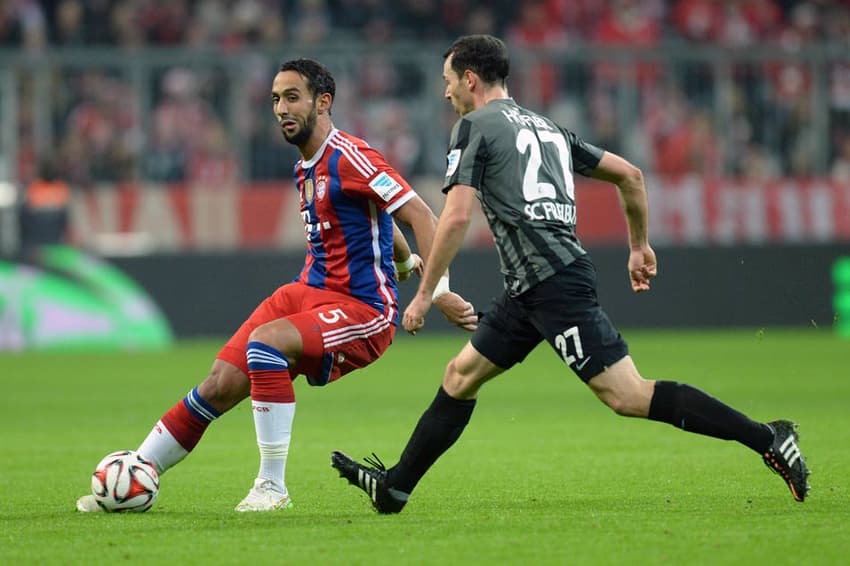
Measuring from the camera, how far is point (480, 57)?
6758mm

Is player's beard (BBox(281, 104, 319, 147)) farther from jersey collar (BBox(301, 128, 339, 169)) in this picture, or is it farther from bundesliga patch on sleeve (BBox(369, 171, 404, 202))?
bundesliga patch on sleeve (BBox(369, 171, 404, 202))

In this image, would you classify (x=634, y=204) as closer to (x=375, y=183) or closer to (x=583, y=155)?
(x=583, y=155)

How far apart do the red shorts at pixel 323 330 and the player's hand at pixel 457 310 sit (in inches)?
18.0

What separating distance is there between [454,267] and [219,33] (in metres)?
4.95

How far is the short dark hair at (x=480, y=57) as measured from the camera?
22.2 feet

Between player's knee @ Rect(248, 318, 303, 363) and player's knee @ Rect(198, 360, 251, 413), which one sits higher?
player's knee @ Rect(248, 318, 303, 363)

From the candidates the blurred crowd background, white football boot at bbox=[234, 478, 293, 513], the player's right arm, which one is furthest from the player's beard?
→ the blurred crowd background

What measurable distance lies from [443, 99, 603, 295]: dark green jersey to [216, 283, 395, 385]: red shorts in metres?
0.83

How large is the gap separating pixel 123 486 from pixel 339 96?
40.1ft

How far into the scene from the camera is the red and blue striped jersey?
723 cm

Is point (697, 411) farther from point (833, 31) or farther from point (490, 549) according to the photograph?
point (833, 31)

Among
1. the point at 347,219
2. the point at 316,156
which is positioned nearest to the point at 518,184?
the point at 347,219

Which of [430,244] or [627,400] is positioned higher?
[430,244]

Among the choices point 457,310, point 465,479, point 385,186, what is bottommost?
point 465,479
